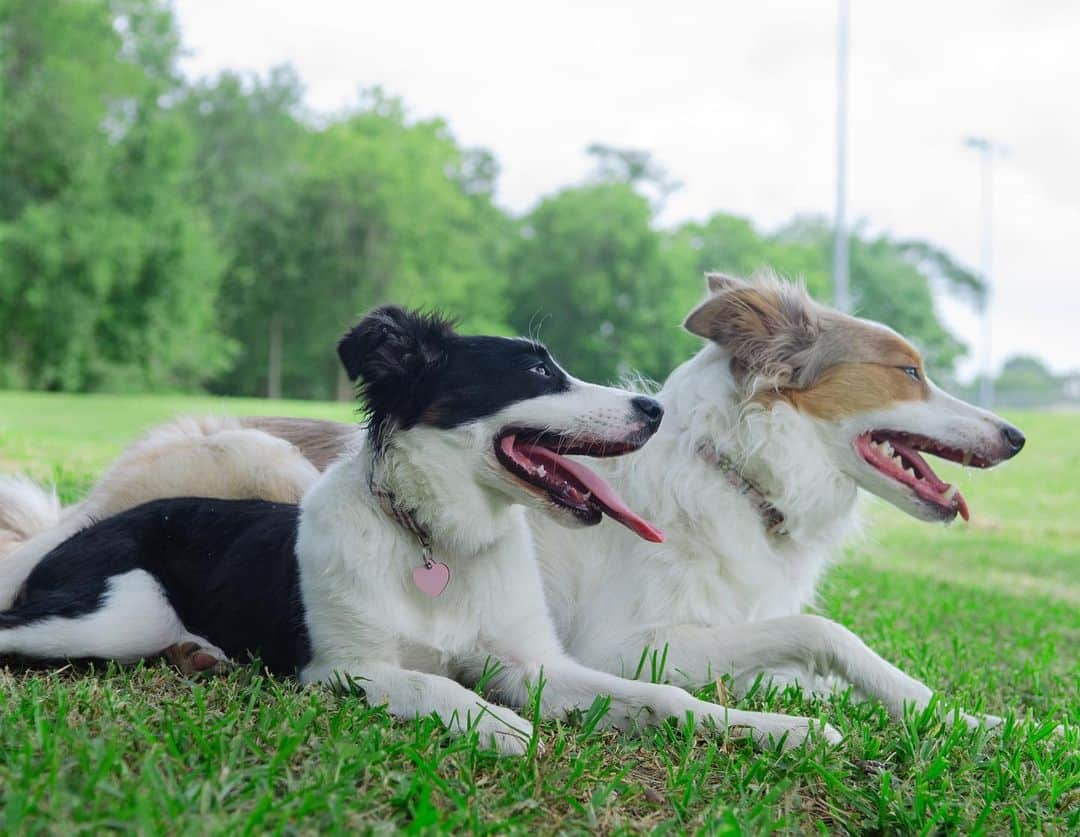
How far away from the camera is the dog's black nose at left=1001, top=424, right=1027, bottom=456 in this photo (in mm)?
4277

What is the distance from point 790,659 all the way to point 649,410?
3.43 feet

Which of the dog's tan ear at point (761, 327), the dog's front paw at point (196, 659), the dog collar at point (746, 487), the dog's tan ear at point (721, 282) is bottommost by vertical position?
the dog's front paw at point (196, 659)

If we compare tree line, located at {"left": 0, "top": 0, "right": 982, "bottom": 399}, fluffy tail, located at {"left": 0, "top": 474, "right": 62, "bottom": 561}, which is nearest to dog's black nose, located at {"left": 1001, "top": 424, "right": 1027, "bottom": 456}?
fluffy tail, located at {"left": 0, "top": 474, "right": 62, "bottom": 561}

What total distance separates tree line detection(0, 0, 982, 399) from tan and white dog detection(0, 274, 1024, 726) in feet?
73.4

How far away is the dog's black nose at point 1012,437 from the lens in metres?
4.28

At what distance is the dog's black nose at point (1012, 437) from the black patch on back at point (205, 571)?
279cm

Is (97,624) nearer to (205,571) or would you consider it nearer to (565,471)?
(205,571)

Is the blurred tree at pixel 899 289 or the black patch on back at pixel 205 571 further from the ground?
the blurred tree at pixel 899 289

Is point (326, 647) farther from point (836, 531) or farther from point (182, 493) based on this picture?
point (836, 531)

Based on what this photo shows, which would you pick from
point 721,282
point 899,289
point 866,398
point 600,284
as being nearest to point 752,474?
point 866,398

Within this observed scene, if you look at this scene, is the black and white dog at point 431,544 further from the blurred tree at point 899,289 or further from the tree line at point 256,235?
the blurred tree at point 899,289

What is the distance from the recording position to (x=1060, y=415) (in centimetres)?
3803

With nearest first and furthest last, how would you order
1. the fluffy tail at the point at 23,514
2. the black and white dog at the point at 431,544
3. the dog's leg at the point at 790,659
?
1. the black and white dog at the point at 431,544
2. the dog's leg at the point at 790,659
3. the fluffy tail at the point at 23,514

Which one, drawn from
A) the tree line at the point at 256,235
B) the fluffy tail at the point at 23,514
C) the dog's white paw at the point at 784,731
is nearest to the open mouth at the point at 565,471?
the dog's white paw at the point at 784,731
